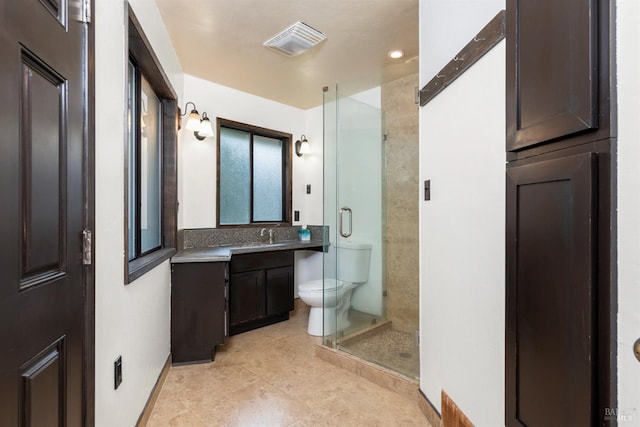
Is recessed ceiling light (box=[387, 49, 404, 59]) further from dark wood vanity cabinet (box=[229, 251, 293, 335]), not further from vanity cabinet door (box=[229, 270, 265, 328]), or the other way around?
vanity cabinet door (box=[229, 270, 265, 328])

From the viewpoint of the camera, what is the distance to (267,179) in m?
3.84

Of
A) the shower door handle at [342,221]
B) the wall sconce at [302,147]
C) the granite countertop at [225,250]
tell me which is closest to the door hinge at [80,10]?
the granite countertop at [225,250]

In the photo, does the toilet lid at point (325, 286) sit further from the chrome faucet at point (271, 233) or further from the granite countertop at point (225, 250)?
the chrome faucet at point (271, 233)

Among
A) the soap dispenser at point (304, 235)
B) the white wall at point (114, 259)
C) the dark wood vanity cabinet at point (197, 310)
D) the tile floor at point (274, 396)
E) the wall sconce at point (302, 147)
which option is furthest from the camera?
the wall sconce at point (302, 147)

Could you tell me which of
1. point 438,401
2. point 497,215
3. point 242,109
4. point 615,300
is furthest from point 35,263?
point 242,109

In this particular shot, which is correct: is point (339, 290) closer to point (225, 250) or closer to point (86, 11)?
point (225, 250)

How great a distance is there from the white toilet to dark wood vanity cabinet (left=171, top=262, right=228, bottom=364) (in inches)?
33.6

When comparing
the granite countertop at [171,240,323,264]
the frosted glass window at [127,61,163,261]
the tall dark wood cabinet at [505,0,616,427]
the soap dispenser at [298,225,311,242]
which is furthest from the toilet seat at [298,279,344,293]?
the tall dark wood cabinet at [505,0,616,427]

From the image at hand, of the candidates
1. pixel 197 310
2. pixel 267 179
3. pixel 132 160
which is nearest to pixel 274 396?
pixel 197 310

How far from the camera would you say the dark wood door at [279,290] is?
3.20 m

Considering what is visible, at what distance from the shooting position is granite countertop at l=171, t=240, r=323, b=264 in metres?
2.38

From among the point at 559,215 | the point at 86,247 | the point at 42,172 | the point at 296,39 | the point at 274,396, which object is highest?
the point at 296,39

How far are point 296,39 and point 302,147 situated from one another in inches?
68.8

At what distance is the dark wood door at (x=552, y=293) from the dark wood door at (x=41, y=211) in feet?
4.02
